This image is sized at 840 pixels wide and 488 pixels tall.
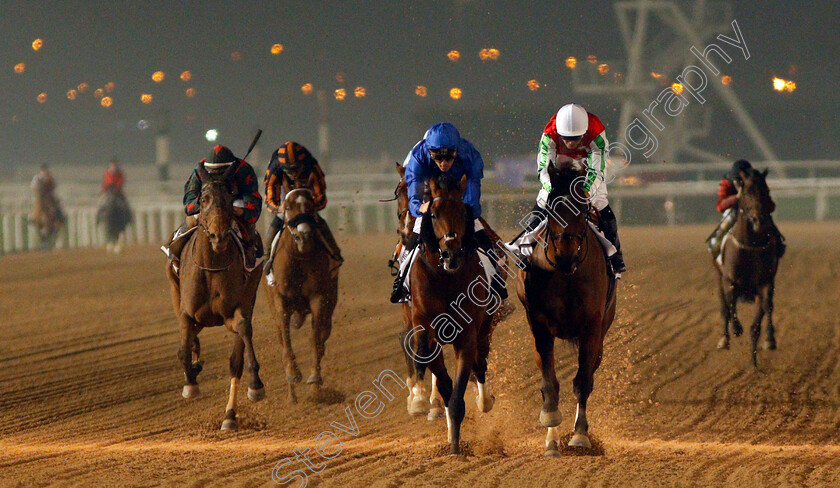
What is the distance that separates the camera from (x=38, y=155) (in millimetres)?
44281

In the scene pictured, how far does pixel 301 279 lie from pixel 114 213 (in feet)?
47.8

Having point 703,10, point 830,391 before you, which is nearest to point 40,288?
point 830,391

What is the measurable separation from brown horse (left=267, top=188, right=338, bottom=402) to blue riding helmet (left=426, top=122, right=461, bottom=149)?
268 centimetres

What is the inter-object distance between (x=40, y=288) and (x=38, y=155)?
97.8ft

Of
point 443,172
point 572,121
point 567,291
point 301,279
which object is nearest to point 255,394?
point 301,279

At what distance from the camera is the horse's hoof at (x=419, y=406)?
290 inches

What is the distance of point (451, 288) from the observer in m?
6.24

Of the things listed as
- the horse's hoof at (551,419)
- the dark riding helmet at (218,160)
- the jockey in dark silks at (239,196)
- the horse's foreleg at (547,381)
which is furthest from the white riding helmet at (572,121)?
the dark riding helmet at (218,160)

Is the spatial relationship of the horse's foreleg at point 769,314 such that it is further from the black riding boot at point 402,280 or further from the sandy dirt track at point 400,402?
the black riding boot at point 402,280

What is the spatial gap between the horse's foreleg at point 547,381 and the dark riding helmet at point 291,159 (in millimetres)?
3208

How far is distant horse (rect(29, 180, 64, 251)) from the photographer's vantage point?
915 inches

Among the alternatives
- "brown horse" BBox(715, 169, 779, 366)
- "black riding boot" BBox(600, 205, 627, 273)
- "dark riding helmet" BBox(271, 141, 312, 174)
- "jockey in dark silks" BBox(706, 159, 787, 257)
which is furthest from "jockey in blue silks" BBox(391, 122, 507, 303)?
"jockey in dark silks" BBox(706, 159, 787, 257)

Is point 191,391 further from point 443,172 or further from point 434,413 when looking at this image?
point 443,172

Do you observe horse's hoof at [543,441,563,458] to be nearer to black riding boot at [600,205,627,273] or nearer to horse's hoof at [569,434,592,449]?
horse's hoof at [569,434,592,449]
